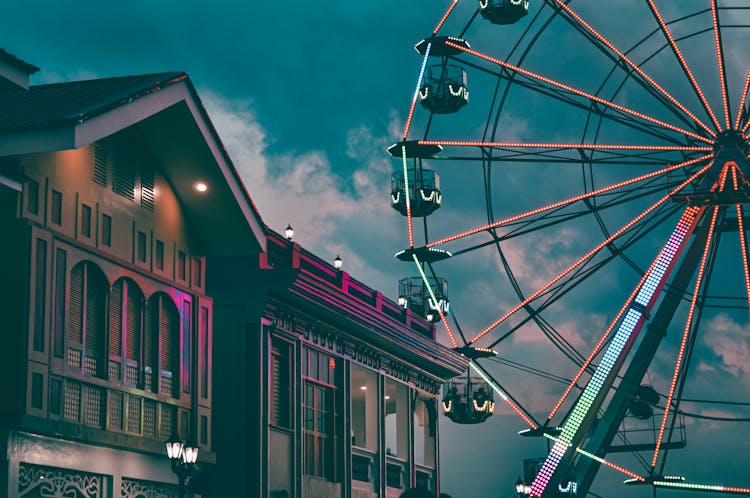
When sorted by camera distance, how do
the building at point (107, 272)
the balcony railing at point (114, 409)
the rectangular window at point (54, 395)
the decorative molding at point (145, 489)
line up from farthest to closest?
the decorative molding at point (145, 489), the balcony railing at point (114, 409), the rectangular window at point (54, 395), the building at point (107, 272)

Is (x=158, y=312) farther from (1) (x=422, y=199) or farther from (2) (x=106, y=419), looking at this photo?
(1) (x=422, y=199)

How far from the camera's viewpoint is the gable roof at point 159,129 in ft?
61.3

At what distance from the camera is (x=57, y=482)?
1938 cm

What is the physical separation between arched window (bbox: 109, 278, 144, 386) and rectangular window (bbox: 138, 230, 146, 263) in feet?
1.85

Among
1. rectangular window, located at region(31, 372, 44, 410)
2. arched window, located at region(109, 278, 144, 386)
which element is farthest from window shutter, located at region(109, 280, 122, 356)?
rectangular window, located at region(31, 372, 44, 410)

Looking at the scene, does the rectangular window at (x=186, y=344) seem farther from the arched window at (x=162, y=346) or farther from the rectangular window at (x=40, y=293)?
the rectangular window at (x=40, y=293)

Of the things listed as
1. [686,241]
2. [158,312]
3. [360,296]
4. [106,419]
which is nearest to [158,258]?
[158,312]

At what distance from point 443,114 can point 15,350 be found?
17445mm

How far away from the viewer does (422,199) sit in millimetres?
33531

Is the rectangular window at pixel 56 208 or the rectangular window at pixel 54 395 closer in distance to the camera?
the rectangular window at pixel 54 395

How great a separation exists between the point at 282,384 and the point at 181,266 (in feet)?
16.4

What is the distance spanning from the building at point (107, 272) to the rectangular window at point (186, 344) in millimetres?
36

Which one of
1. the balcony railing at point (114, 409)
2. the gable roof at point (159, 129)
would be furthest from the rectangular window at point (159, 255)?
the balcony railing at point (114, 409)

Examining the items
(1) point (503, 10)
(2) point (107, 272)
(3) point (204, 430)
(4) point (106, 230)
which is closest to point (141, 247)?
(4) point (106, 230)
